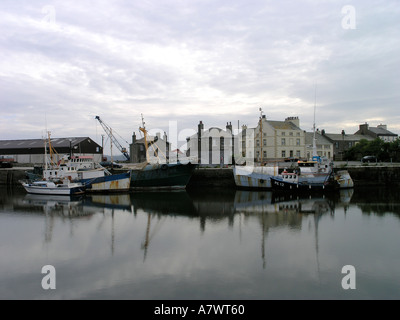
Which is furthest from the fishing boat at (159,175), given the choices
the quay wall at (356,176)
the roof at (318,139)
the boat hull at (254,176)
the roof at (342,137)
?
the roof at (342,137)

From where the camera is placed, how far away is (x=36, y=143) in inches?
2046

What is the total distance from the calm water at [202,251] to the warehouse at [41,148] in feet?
90.2

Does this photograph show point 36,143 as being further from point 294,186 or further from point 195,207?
point 294,186

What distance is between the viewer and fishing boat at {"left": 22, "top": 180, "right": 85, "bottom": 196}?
2794 cm

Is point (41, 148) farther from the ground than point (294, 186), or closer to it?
farther from the ground

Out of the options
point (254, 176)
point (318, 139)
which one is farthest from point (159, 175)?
point (318, 139)

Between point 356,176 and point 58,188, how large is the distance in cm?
3051

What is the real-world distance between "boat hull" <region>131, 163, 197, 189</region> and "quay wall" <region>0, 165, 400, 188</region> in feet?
12.3

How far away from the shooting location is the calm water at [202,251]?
8.96 m

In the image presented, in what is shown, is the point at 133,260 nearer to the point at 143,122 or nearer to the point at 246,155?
the point at 143,122

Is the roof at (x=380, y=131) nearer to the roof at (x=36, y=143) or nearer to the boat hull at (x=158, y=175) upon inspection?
the boat hull at (x=158, y=175)

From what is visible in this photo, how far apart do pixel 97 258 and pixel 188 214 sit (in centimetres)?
882

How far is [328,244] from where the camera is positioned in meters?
13.1
